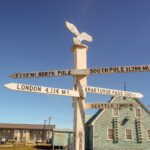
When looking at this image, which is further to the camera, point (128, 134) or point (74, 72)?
point (128, 134)

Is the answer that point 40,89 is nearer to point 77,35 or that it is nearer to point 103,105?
point 103,105

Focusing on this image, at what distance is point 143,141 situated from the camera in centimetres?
3150

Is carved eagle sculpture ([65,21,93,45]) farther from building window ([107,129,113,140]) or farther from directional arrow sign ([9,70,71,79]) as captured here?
building window ([107,129,113,140])

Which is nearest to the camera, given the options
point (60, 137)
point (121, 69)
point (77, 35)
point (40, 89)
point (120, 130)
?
point (40, 89)

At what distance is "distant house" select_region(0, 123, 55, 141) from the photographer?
7381 centimetres

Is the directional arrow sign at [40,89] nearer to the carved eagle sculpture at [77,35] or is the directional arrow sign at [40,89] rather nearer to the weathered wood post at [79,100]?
the weathered wood post at [79,100]

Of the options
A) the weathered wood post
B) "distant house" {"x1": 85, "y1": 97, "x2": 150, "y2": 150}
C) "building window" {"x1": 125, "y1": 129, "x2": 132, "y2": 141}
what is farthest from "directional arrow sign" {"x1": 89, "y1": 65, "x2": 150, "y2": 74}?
"building window" {"x1": 125, "y1": 129, "x2": 132, "y2": 141}

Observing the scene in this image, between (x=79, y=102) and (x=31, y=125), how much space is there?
2918 inches

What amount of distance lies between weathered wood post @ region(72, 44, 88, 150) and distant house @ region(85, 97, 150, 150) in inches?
1016

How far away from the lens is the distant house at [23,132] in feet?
242

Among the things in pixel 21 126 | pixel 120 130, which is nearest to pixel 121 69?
pixel 120 130

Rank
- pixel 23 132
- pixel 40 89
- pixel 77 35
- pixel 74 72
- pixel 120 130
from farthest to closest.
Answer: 1. pixel 23 132
2. pixel 120 130
3. pixel 77 35
4. pixel 74 72
5. pixel 40 89

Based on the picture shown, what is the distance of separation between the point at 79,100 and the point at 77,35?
66.6 inches

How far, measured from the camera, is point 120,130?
31562 millimetres
